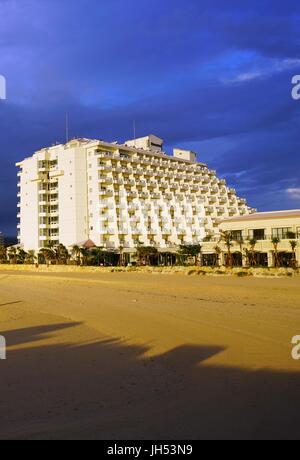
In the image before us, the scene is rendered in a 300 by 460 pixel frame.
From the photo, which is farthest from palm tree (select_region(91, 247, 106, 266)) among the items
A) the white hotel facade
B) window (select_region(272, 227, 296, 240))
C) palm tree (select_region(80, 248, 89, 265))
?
window (select_region(272, 227, 296, 240))

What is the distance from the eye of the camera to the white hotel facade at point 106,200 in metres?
82.8

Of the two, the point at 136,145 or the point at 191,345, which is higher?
the point at 136,145

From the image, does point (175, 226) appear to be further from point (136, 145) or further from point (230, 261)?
point (230, 261)

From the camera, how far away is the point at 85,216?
8306 cm

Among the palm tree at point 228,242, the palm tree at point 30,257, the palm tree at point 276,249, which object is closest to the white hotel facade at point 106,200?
the palm tree at point 30,257

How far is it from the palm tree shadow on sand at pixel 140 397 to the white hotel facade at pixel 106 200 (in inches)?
2681

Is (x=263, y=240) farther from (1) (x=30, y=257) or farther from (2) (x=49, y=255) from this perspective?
(1) (x=30, y=257)

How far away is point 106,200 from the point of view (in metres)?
82.9

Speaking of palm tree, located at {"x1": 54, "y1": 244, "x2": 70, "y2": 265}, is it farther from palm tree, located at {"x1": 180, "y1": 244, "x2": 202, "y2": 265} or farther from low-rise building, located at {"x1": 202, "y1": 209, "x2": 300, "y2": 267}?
low-rise building, located at {"x1": 202, "y1": 209, "x2": 300, "y2": 267}

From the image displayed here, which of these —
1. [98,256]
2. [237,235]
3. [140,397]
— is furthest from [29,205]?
[140,397]

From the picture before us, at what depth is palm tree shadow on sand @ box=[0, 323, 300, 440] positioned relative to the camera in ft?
20.8

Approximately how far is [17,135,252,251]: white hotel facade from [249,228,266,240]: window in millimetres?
21036
